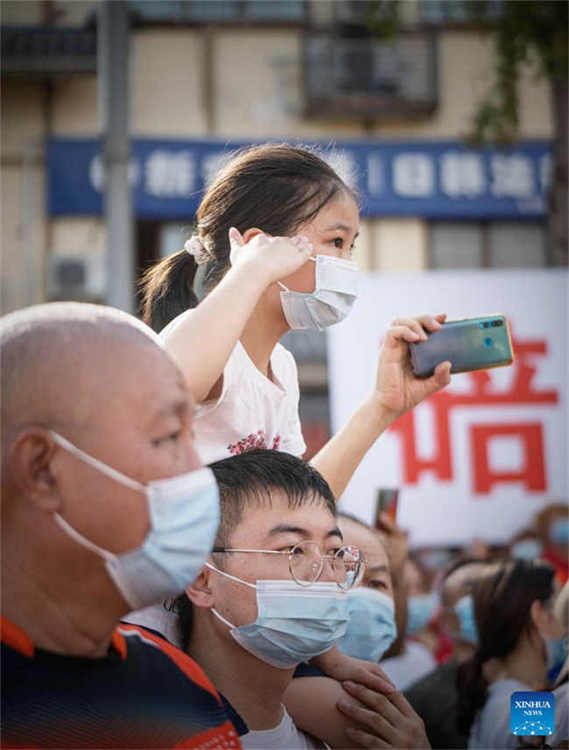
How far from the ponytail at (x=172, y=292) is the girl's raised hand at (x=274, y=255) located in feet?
0.86

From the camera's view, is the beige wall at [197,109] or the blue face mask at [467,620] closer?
the blue face mask at [467,620]

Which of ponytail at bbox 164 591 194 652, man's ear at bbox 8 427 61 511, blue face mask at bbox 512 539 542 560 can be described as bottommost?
blue face mask at bbox 512 539 542 560

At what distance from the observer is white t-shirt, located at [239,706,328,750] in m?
1.93

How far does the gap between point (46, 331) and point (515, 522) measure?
5.06 meters

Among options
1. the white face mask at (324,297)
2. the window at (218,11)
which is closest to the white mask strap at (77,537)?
the white face mask at (324,297)

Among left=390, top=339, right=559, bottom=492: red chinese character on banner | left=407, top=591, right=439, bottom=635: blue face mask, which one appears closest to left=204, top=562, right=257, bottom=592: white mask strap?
left=407, top=591, right=439, bottom=635: blue face mask

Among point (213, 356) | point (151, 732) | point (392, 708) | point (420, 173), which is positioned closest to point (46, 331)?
point (213, 356)

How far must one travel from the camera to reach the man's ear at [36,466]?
4.48ft

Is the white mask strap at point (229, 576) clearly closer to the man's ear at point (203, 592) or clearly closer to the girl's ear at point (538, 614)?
the man's ear at point (203, 592)

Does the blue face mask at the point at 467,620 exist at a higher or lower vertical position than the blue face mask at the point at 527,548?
higher

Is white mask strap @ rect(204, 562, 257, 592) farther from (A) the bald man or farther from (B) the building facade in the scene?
(B) the building facade

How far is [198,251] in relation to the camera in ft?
7.17

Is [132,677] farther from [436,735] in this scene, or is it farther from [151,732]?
[436,735]

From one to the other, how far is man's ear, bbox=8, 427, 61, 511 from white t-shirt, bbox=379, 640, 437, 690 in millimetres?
2138
